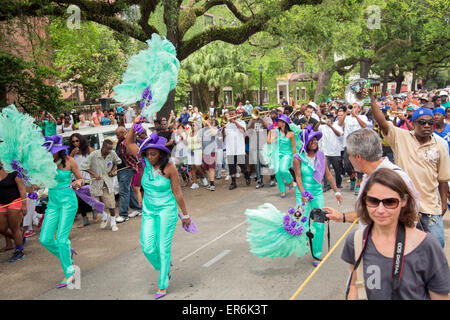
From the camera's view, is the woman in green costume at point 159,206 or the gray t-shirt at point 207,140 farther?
the gray t-shirt at point 207,140

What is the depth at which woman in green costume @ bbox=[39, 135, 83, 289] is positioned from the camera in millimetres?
5438

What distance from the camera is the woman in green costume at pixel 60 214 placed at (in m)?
5.44

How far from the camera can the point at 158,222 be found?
4.95 meters

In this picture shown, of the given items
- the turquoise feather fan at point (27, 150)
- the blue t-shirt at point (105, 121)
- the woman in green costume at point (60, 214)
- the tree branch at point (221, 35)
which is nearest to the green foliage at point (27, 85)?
the blue t-shirt at point (105, 121)

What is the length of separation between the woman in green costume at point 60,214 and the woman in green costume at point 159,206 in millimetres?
1322

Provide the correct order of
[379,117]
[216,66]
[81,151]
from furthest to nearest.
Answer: [216,66] < [81,151] < [379,117]

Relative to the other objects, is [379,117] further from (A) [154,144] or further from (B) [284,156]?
(B) [284,156]

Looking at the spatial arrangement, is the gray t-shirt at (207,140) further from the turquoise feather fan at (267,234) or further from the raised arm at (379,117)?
the raised arm at (379,117)

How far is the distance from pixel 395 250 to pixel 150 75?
3927mm

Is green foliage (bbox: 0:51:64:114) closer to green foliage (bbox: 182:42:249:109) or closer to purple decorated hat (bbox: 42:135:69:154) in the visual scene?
purple decorated hat (bbox: 42:135:69:154)

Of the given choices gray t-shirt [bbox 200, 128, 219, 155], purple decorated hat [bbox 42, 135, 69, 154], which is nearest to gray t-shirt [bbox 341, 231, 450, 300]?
purple decorated hat [bbox 42, 135, 69, 154]

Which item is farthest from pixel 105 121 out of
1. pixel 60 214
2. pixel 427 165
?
pixel 427 165
